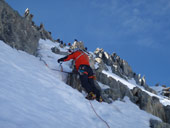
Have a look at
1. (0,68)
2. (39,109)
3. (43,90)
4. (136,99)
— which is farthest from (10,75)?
(136,99)

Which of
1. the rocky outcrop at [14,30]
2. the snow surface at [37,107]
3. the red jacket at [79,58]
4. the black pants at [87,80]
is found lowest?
the snow surface at [37,107]

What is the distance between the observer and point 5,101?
4473 mm

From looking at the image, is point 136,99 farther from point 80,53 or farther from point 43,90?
point 43,90

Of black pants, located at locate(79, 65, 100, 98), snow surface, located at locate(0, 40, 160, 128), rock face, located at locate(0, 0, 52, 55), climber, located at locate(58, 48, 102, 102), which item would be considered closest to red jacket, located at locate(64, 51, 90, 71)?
climber, located at locate(58, 48, 102, 102)

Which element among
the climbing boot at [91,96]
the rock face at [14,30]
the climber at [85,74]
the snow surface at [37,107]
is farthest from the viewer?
the rock face at [14,30]

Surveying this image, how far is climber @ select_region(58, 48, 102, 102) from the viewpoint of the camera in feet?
32.5

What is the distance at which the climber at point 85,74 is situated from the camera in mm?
9900

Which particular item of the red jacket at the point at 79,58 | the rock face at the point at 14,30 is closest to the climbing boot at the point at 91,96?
the red jacket at the point at 79,58

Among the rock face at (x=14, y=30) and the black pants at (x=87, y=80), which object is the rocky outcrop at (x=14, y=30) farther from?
the black pants at (x=87, y=80)

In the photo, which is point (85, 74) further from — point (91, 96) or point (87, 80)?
point (91, 96)

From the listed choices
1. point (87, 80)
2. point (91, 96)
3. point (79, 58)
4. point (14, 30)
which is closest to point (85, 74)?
point (87, 80)

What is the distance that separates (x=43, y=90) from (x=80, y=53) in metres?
4.23

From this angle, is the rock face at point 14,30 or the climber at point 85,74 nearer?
the climber at point 85,74

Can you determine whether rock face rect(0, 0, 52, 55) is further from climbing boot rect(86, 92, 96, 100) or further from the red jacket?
climbing boot rect(86, 92, 96, 100)
